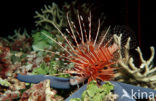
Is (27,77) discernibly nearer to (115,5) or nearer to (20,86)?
(20,86)

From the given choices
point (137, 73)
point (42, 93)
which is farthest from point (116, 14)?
point (42, 93)

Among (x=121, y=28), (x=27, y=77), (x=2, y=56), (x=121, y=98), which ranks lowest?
(x=121, y=98)

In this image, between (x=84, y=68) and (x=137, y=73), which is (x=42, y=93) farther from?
(x=137, y=73)

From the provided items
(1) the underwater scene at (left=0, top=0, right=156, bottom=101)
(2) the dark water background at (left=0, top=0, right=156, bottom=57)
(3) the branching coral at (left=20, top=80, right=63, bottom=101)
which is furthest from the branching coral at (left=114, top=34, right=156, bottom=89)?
(2) the dark water background at (left=0, top=0, right=156, bottom=57)

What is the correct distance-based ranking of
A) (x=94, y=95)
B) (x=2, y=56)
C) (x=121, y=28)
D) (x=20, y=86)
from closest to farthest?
(x=94, y=95) < (x=20, y=86) < (x=2, y=56) < (x=121, y=28)

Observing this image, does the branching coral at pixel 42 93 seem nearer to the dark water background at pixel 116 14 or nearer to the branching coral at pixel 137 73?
the branching coral at pixel 137 73

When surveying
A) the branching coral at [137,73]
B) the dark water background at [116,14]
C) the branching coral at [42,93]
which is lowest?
the branching coral at [42,93]

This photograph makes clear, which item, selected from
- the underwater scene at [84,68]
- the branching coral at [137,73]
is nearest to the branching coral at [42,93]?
the underwater scene at [84,68]

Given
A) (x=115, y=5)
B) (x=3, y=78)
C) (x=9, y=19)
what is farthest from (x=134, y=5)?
(x=9, y=19)

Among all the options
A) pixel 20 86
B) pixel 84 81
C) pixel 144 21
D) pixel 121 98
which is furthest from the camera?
pixel 144 21
